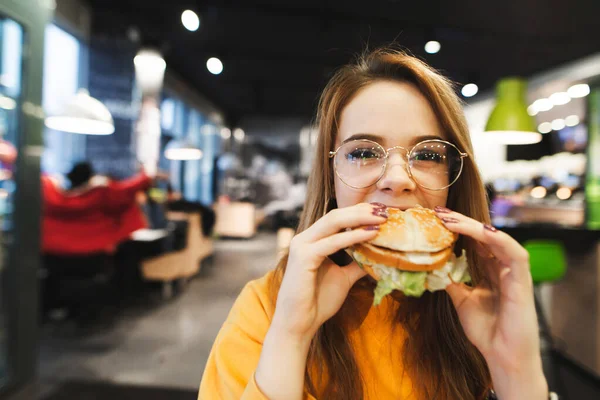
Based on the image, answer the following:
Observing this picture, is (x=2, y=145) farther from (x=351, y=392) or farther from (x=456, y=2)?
(x=456, y=2)

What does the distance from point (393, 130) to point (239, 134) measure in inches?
544

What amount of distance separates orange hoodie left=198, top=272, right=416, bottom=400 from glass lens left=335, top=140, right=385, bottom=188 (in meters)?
0.39

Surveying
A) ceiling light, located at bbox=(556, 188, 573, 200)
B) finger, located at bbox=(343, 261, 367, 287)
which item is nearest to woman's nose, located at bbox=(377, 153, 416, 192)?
finger, located at bbox=(343, 261, 367, 287)

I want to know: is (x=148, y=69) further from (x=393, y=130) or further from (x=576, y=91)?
(x=576, y=91)

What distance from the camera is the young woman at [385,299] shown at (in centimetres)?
81

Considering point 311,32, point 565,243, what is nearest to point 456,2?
point 311,32

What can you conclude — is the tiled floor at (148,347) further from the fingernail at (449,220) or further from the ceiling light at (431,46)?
the ceiling light at (431,46)

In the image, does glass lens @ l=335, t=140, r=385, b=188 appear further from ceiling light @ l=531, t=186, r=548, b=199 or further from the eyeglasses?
ceiling light @ l=531, t=186, r=548, b=199

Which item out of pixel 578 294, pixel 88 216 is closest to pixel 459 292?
pixel 578 294

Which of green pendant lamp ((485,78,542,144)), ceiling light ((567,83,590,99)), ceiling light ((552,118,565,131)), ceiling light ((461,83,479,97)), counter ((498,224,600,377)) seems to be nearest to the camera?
ceiling light ((461,83,479,97))

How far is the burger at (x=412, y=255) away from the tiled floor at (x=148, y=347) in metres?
1.85

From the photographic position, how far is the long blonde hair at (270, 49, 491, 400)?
3.13ft

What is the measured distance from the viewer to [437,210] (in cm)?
87

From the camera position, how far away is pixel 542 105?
7.39 m
